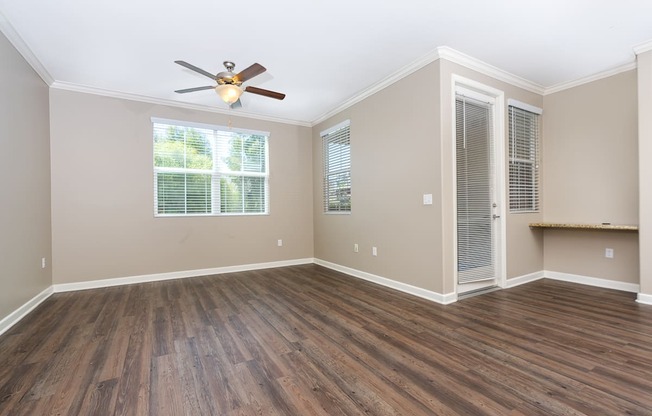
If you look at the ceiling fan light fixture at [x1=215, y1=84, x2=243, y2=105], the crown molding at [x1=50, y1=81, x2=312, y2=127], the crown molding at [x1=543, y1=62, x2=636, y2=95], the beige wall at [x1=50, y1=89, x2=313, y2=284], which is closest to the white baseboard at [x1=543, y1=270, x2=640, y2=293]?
the crown molding at [x1=543, y1=62, x2=636, y2=95]

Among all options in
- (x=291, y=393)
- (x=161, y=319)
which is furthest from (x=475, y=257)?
(x=161, y=319)

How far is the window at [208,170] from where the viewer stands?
4.49 metres

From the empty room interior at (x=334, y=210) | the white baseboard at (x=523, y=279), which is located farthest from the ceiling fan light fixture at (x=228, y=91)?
the white baseboard at (x=523, y=279)

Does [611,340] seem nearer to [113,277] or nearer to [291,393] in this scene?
[291,393]

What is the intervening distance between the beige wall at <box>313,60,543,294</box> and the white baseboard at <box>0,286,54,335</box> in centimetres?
382

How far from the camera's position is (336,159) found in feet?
16.5

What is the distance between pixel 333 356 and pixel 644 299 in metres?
3.40

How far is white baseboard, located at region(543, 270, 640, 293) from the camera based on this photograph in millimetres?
3455

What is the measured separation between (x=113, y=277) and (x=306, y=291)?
2773 millimetres

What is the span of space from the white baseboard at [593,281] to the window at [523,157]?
951 millimetres

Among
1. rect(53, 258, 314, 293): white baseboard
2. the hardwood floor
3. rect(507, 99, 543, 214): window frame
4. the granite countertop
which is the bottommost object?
the hardwood floor

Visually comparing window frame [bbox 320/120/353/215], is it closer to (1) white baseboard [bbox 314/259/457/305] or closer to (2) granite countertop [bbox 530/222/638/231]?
(1) white baseboard [bbox 314/259/457/305]

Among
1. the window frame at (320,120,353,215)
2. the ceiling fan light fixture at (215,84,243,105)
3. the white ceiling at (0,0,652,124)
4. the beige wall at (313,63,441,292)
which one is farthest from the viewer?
the window frame at (320,120,353,215)

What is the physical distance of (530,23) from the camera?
8.74 ft
